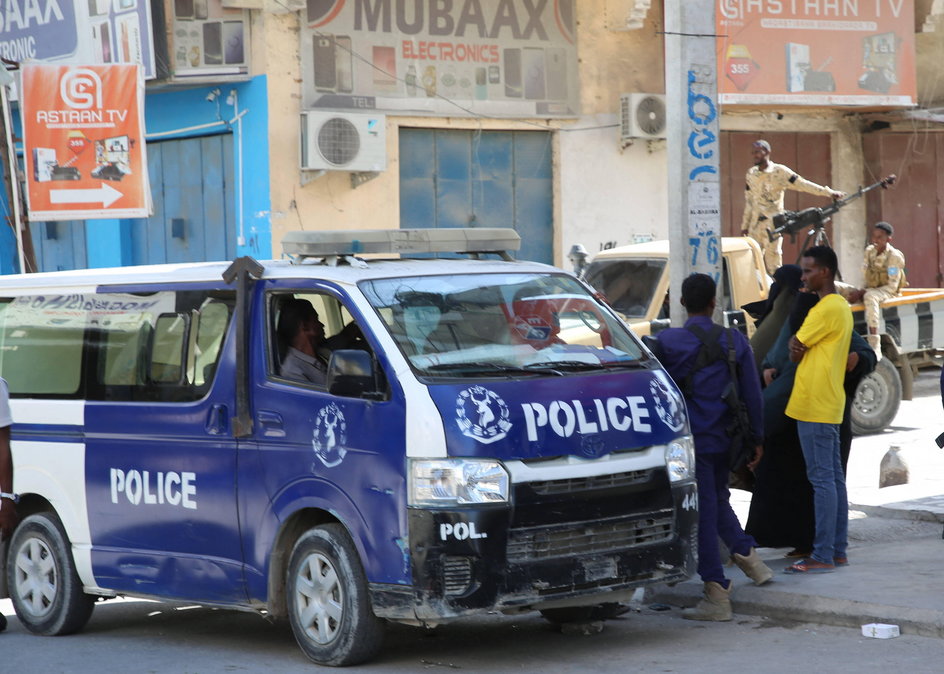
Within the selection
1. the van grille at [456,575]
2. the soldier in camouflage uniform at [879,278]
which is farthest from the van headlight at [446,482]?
the soldier in camouflage uniform at [879,278]

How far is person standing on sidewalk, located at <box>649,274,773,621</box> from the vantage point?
24.6 feet

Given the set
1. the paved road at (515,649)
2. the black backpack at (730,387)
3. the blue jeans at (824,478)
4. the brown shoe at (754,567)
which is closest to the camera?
the paved road at (515,649)

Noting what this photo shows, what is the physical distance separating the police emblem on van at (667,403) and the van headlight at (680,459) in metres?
0.08

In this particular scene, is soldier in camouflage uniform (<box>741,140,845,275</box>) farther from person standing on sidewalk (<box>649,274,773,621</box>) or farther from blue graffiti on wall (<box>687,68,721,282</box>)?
person standing on sidewalk (<box>649,274,773,621</box>)

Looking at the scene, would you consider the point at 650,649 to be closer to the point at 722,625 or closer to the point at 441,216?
the point at 722,625

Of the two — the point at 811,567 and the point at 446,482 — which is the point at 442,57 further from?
the point at 446,482

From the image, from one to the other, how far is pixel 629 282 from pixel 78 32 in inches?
369

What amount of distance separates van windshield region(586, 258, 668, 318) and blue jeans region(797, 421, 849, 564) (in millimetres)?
4946

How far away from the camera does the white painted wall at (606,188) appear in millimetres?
19359

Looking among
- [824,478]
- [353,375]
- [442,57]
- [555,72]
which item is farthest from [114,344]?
[555,72]

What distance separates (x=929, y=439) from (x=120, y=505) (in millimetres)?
8705

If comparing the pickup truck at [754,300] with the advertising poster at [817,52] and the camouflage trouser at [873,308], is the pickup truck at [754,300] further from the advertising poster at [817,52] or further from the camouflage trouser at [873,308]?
the advertising poster at [817,52]

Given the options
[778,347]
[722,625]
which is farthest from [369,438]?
[778,347]

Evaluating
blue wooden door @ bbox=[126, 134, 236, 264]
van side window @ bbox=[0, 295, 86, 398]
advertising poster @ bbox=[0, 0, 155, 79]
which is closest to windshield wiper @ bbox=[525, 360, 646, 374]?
van side window @ bbox=[0, 295, 86, 398]
